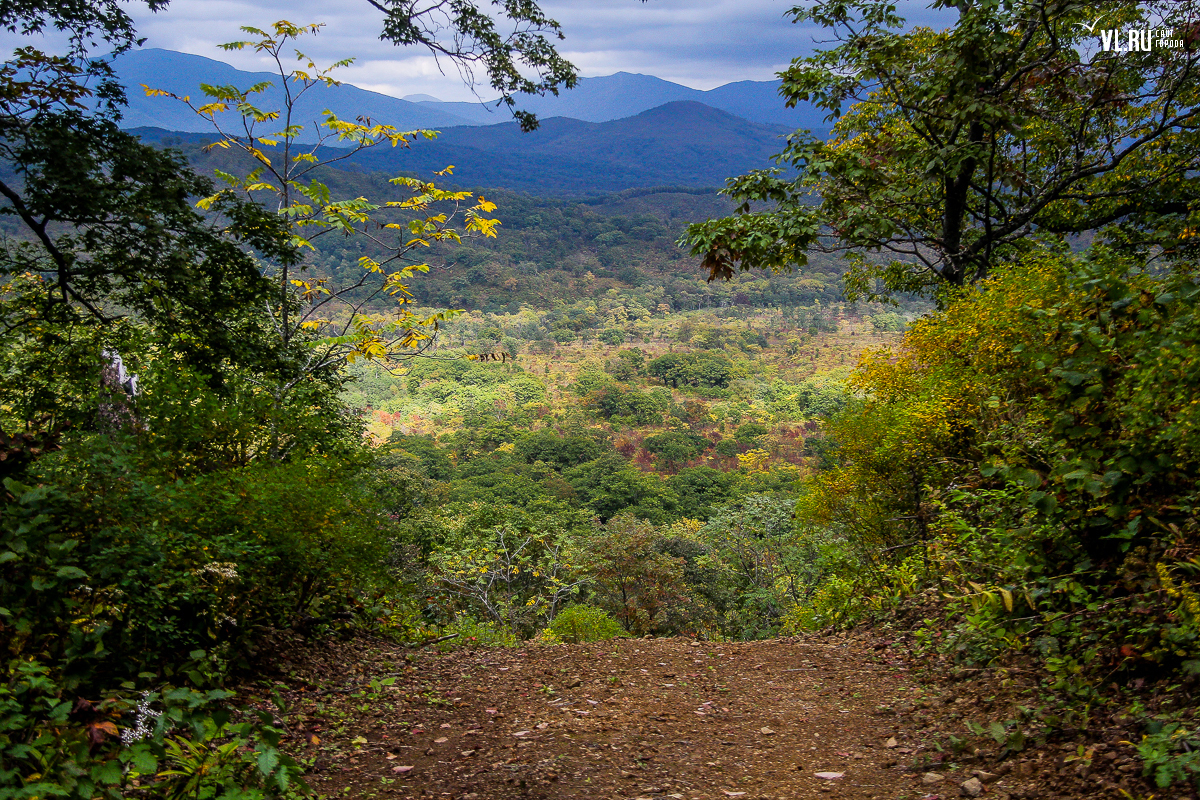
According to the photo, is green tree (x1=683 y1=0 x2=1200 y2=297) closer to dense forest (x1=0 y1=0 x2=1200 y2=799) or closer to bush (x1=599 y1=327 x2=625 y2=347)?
dense forest (x1=0 y1=0 x2=1200 y2=799)

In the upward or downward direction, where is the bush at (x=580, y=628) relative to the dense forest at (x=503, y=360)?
downward

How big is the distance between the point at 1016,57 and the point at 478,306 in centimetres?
9725

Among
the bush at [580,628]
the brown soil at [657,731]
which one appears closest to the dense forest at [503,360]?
the bush at [580,628]

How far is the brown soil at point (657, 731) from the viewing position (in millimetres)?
2561

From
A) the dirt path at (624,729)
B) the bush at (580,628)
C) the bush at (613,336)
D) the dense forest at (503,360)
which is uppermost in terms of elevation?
the dense forest at (503,360)

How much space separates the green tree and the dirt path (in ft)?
11.8

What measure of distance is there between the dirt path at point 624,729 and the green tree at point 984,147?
3599 mm

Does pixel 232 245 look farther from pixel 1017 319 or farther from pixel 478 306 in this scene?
pixel 478 306

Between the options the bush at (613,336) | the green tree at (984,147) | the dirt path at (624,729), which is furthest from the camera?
the bush at (613,336)

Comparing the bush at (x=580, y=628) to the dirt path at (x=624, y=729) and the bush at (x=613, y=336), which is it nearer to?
the dirt path at (x=624, y=729)

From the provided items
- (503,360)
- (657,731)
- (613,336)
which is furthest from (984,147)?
(613,336)

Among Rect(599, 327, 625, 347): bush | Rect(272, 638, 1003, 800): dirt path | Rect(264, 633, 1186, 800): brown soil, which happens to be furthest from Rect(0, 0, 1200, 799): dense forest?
Rect(599, 327, 625, 347): bush

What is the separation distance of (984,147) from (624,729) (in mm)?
6712

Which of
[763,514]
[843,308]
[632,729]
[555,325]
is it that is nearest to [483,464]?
[763,514]
